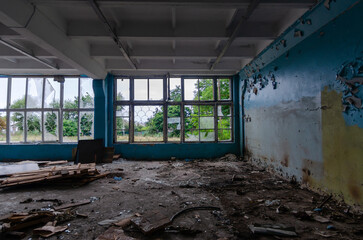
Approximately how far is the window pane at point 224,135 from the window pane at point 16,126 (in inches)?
296

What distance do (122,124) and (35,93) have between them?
11.6 feet

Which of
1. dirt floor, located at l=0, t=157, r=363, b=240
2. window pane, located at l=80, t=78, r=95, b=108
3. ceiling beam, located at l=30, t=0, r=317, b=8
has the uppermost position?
ceiling beam, located at l=30, t=0, r=317, b=8

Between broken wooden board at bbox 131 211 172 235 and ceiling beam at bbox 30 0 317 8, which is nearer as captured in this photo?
broken wooden board at bbox 131 211 172 235

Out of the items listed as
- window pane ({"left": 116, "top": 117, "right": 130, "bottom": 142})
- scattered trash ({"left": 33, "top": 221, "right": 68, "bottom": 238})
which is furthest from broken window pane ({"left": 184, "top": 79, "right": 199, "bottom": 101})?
scattered trash ({"left": 33, "top": 221, "right": 68, "bottom": 238})

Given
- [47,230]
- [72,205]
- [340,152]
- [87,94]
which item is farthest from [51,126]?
[340,152]

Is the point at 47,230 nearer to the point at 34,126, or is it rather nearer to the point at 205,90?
the point at 205,90

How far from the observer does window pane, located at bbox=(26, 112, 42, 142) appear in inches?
300

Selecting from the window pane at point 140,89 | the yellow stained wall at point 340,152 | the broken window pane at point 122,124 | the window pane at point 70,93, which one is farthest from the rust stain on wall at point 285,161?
the window pane at point 70,93

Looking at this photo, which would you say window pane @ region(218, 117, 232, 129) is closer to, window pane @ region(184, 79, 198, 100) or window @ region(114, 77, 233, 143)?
window @ region(114, 77, 233, 143)

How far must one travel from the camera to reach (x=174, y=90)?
7.68m

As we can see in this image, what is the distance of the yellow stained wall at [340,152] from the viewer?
2.66 meters

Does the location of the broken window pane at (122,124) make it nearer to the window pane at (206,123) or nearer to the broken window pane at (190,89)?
the broken window pane at (190,89)

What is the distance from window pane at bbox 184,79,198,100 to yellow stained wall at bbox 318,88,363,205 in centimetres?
483

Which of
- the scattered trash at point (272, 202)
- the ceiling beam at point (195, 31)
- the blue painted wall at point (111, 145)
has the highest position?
the ceiling beam at point (195, 31)
